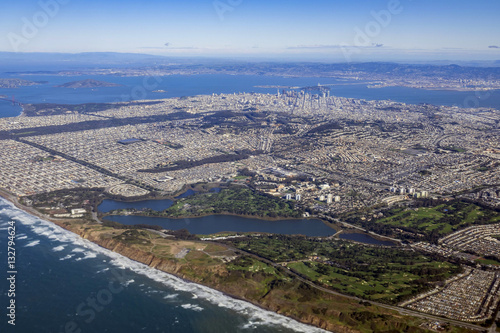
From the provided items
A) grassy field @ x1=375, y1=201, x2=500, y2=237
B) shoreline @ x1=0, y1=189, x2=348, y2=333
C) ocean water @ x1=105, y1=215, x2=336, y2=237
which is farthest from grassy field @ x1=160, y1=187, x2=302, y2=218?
grassy field @ x1=375, y1=201, x2=500, y2=237

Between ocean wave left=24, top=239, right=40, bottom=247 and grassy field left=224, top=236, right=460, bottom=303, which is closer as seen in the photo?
grassy field left=224, top=236, right=460, bottom=303

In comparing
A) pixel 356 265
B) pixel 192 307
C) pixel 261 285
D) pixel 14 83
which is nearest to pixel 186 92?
pixel 14 83

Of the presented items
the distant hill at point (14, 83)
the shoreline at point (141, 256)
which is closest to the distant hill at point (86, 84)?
the distant hill at point (14, 83)

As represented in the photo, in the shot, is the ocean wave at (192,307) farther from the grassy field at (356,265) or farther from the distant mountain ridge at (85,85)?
the distant mountain ridge at (85,85)

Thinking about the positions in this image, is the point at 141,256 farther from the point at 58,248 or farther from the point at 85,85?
the point at 85,85

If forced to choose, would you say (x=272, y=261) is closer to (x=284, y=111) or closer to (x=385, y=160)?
(x=385, y=160)

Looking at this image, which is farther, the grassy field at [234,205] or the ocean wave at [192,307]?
the grassy field at [234,205]

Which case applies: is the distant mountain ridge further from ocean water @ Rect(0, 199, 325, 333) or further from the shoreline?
ocean water @ Rect(0, 199, 325, 333)
